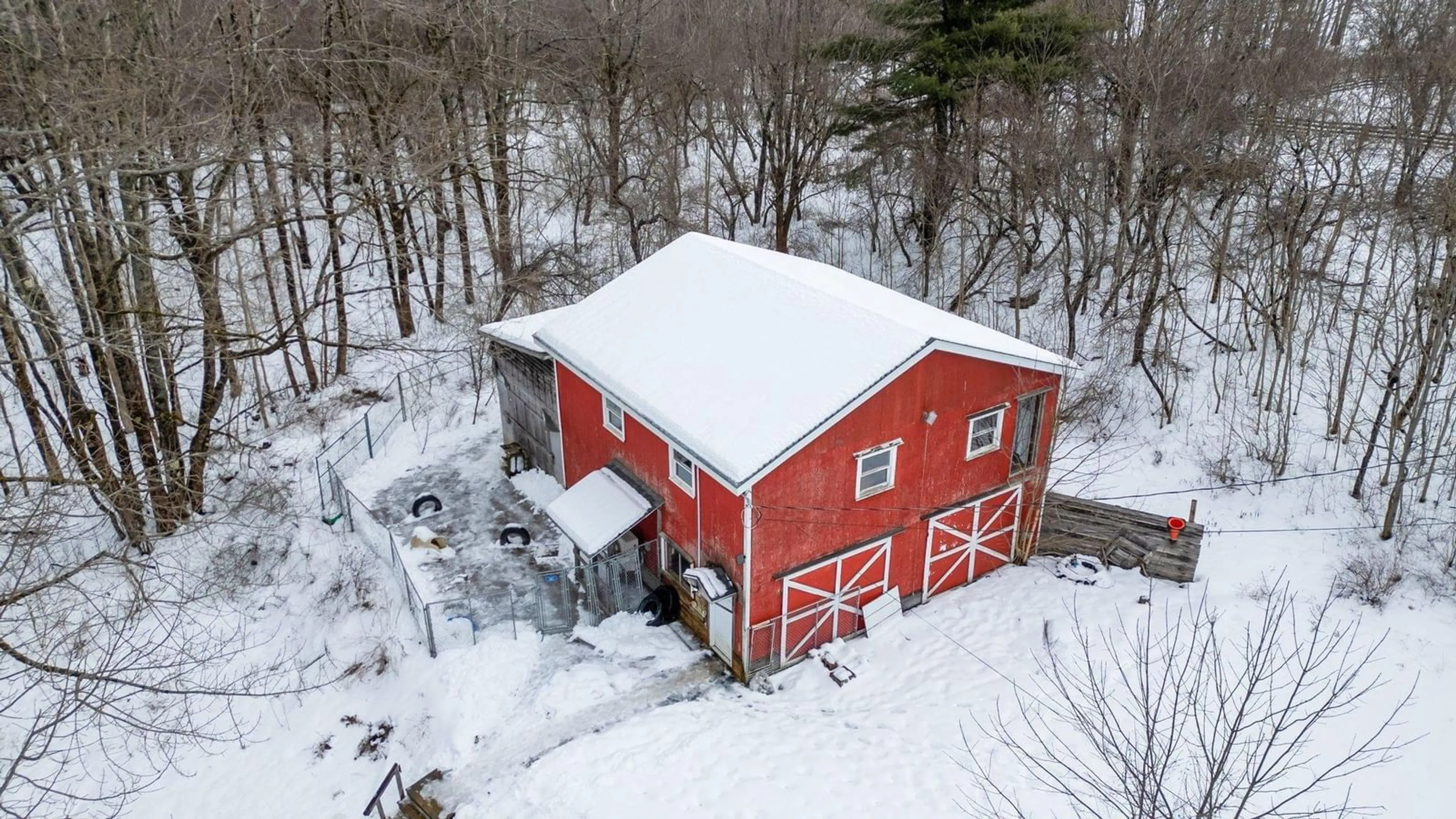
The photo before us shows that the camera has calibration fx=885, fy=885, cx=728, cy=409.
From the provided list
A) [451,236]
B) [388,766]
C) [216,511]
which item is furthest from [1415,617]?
[451,236]

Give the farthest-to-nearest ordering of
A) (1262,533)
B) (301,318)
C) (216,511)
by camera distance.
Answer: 1. (216,511)
2. (1262,533)
3. (301,318)

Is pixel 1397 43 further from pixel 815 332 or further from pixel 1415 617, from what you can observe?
pixel 815 332

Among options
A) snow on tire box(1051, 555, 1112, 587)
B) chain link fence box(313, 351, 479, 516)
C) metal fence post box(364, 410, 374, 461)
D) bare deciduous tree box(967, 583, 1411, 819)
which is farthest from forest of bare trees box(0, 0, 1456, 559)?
snow on tire box(1051, 555, 1112, 587)

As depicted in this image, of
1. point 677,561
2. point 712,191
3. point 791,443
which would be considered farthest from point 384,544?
point 712,191

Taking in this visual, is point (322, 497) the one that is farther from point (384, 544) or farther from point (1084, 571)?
point (1084, 571)

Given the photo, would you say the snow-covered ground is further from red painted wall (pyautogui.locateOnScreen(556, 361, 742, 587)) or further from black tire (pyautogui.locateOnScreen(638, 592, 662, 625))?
red painted wall (pyautogui.locateOnScreen(556, 361, 742, 587))

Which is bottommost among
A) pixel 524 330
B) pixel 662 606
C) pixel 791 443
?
pixel 662 606
